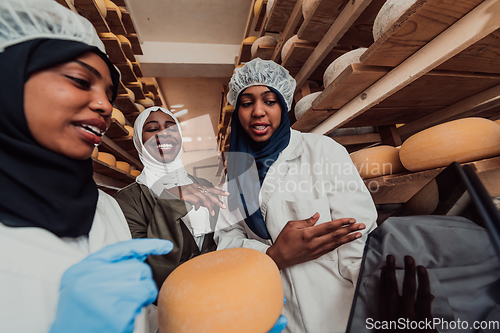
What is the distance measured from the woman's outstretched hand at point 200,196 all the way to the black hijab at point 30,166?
51cm

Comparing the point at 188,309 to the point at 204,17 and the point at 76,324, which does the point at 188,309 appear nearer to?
the point at 76,324

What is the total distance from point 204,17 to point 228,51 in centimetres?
70

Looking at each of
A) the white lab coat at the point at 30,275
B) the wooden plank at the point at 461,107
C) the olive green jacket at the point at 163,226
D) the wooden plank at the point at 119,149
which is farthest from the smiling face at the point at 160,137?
the wooden plank at the point at 461,107

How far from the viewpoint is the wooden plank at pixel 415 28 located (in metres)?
0.58

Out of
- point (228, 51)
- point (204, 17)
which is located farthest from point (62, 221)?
point (228, 51)

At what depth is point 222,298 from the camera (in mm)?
427

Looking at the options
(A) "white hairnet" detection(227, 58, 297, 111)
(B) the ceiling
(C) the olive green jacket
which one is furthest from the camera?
(B) the ceiling

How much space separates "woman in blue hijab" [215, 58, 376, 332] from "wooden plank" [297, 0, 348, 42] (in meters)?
0.39

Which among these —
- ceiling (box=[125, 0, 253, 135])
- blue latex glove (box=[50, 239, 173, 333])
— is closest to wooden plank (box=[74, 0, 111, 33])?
ceiling (box=[125, 0, 253, 135])

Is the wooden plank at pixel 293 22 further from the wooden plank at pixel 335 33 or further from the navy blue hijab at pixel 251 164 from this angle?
the navy blue hijab at pixel 251 164

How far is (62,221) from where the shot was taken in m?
0.47

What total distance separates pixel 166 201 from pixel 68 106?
63 centimetres

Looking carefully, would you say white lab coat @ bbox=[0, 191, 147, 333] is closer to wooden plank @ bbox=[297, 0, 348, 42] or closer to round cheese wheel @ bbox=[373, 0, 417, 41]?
→ round cheese wheel @ bbox=[373, 0, 417, 41]

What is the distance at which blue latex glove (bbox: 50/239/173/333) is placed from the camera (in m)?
0.36
